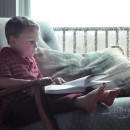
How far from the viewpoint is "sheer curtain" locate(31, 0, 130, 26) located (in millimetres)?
2336

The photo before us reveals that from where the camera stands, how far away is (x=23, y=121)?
1.14 m

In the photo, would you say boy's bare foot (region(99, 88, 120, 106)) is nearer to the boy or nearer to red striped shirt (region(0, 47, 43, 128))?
the boy

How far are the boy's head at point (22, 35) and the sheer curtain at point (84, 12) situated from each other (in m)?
1.10

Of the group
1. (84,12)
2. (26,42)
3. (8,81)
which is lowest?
Result: (8,81)

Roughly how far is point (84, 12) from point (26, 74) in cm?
129

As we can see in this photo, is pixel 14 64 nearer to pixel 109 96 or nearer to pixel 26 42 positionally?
pixel 26 42

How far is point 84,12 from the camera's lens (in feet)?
7.75

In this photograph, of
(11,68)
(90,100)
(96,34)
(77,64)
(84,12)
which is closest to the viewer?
(90,100)

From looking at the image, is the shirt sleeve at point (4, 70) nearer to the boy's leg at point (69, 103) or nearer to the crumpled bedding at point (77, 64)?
the boy's leg at point (69, 103)

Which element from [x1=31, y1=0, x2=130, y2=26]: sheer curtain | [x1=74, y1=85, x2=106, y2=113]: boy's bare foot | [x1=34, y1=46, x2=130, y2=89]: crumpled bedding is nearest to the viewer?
[x1=74, y1=85, x2=106, y2=113]: boy's bare foot

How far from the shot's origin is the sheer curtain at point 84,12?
2.34 m

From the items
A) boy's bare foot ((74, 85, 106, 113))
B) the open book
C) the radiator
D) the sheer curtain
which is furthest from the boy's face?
the sheer curtain

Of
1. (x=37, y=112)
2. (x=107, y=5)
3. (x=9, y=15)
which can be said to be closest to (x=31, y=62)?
(x=37, y=112)

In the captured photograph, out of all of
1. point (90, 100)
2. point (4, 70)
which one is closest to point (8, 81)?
point (4, 70)
